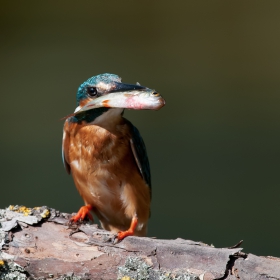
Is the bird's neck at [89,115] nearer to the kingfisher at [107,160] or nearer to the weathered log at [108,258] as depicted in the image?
the kingfisher at [107,160]

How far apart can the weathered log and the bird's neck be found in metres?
0.55

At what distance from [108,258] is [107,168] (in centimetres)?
59

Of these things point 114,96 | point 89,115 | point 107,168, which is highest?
point 114,96

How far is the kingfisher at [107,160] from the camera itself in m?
2.52

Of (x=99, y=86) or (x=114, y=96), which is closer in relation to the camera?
(x=114, y=96)

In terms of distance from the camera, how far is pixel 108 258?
2.05 meters

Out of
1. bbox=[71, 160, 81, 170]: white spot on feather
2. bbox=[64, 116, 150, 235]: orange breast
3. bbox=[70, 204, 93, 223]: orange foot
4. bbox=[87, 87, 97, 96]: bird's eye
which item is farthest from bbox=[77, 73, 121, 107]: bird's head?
bbox=[70, 204, 93, 223]: orange foot

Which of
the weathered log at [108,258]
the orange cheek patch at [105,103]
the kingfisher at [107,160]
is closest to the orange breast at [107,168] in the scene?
the kingfisher at [107,160]

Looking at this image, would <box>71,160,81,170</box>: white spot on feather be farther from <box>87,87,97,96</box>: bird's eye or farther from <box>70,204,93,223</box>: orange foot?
<box>87,87,97,96</box>: bird's eye

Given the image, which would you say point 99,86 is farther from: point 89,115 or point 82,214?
point 82,214

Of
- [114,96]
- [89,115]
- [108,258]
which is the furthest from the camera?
[89,115]

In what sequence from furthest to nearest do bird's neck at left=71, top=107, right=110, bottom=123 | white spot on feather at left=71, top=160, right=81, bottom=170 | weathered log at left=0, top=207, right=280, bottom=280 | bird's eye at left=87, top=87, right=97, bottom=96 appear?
1. white spot on feather at left=71, top=160, right=81, bottom=170
2. bird's neck at left=71, top=107, right=110, bottom=123
3. bird's eye at left=87, top=87, right=97, bottom=96
4. weathered log at left=0, top=207, right=280, bottom=280

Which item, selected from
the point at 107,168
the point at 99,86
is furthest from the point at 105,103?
the point at 107,168

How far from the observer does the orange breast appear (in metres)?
2.54
